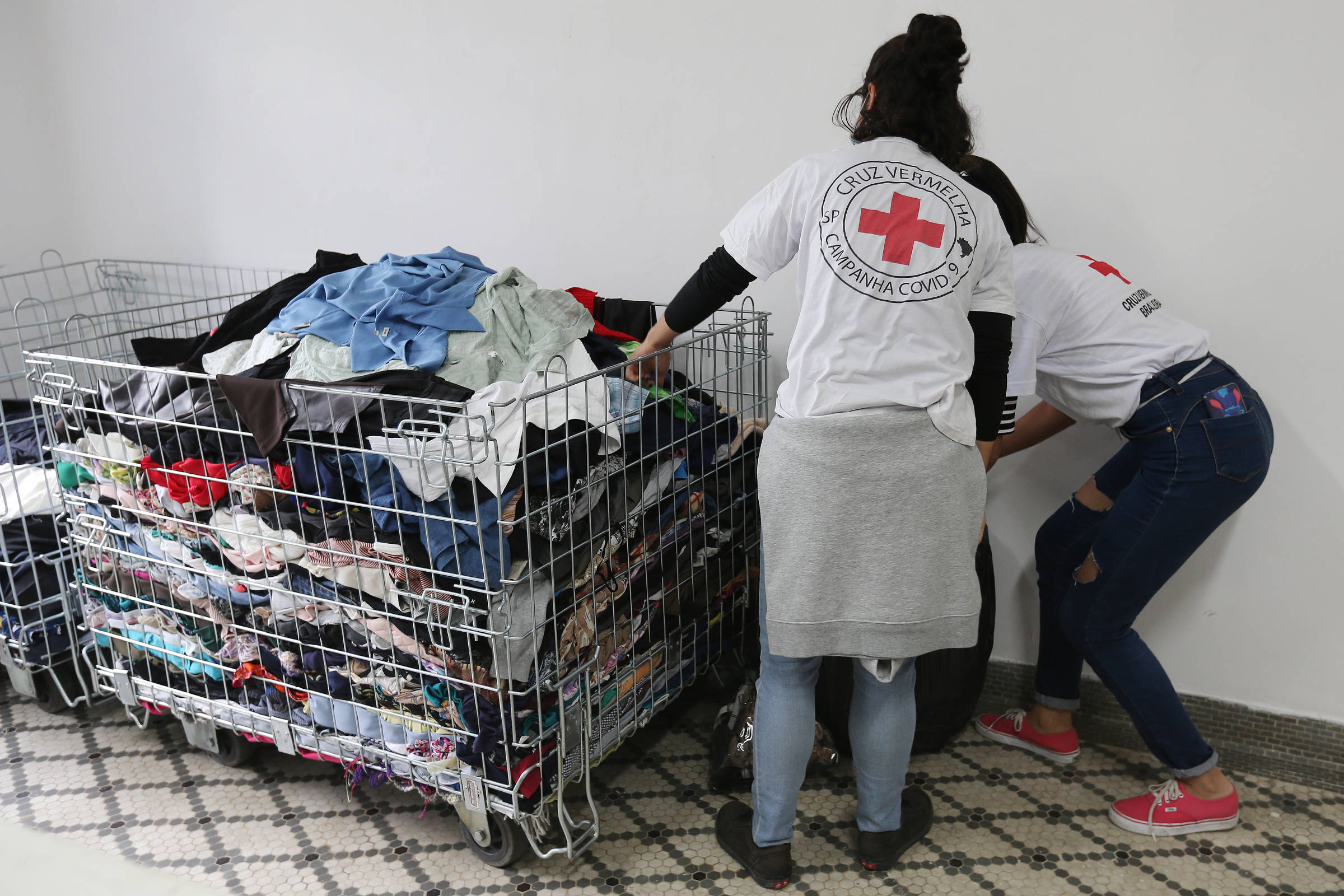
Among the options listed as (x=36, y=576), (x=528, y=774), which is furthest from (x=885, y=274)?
(x=36, y=576)

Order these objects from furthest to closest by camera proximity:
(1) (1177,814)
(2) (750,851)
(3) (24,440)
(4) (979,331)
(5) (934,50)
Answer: (3) (24,440)
(1) (1177,814)
(2) (750,851)
(4) (979,331)
(5) (934,50)

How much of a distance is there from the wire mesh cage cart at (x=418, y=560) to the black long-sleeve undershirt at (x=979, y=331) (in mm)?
216

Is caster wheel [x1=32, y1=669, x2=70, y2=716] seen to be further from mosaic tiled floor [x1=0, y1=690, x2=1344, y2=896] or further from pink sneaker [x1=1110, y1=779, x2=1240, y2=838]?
pink sneaker [x1=1110, y1=779, x2=1240, y2=838]

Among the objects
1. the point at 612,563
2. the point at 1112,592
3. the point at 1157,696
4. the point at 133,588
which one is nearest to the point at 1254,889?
the point at 1157,696

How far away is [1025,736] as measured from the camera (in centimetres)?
204

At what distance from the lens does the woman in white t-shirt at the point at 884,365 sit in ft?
4.46

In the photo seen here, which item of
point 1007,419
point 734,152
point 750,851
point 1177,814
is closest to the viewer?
point 1007,419

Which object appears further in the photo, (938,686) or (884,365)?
(938,686)

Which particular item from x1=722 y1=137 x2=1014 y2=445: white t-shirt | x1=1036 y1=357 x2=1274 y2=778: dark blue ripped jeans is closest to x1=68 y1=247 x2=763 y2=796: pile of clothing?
x1=722 y1=137 x2=1014 y2=445: white t-shirt

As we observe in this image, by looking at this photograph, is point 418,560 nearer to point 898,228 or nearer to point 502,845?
point 502,845

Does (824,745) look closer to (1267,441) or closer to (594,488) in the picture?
(594,488)

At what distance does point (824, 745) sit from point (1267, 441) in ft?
3.23

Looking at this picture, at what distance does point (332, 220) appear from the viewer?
103 inches

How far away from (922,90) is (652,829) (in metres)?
1.35
